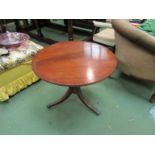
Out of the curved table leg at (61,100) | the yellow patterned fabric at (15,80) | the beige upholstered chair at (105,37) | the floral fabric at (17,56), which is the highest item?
the beige upholstered chair at (105,37)

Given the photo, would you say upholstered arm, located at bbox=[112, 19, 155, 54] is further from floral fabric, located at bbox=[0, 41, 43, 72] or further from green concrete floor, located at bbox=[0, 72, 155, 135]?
floral fabric, located at bbox=[0, 41, 43, 72]

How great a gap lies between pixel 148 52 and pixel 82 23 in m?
1.64

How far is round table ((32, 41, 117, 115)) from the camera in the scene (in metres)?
1.31

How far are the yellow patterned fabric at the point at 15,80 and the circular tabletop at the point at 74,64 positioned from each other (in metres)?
0.47

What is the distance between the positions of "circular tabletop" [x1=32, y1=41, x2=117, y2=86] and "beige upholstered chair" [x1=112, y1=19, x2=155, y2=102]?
254 mm

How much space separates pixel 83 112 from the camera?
68.5 inches

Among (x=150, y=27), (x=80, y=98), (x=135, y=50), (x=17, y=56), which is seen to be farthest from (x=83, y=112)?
(x=150, y=27)

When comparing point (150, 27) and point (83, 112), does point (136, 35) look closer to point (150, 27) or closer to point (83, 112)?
point (150, 27)

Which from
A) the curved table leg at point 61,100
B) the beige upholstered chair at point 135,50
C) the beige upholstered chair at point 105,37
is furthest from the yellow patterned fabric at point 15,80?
the beige upholstered chair at point 135,50

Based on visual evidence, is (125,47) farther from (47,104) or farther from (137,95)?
(47,104)

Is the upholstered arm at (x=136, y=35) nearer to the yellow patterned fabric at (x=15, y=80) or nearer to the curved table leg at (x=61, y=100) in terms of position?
the curved table leg at (x=61, y=100)

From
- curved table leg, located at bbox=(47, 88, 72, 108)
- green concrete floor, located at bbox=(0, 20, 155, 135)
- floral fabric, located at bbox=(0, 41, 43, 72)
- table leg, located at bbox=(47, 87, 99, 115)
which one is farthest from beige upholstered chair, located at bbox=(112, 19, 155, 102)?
floral fabric, located at bbox=(0, 41, 43, 72)

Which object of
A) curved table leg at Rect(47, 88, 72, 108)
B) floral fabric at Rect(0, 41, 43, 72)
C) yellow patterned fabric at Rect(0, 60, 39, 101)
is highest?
floral fabric at Rect(0, 41, 43, 72)

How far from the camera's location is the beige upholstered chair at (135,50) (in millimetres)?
1552
